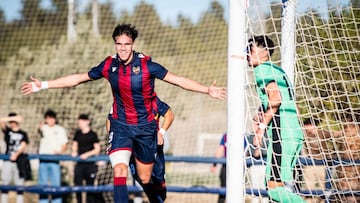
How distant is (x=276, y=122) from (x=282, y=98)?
0.28 m

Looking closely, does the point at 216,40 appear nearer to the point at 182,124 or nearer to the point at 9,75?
the point at 182,124

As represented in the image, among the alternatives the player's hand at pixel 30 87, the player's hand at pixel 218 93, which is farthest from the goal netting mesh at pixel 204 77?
the player's hand at pixel 30 87

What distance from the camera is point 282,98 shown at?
6.89m

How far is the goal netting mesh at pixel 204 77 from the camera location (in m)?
7.51

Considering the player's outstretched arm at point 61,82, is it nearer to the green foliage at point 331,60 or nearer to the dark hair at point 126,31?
the dark hair at point 126,31

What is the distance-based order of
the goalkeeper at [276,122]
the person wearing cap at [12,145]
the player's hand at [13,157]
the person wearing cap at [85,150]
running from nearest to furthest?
the goalkeeper at [276,122] → the player's hand at [13,157] → the person wearing cap at [85,150] → the person wearing cap at [12,145]

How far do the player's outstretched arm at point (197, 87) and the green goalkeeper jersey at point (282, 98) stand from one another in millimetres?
403

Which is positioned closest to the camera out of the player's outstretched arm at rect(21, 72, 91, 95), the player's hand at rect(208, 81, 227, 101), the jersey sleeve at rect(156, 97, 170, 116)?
the player's hand at rect(208, 81, 227, 101)

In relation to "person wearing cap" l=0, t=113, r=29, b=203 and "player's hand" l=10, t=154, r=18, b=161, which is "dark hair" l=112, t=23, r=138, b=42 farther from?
"person wearing cap" l=0, t=113, r=29, b=203

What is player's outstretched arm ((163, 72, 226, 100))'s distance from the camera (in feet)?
21.7

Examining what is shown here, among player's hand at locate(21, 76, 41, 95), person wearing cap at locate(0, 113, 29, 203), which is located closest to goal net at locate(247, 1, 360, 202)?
player's hand at locate(21, 76, 41, 95)

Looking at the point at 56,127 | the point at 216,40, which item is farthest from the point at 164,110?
the point at 216,40

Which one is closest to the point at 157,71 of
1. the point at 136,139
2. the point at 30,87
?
the point at 136,139

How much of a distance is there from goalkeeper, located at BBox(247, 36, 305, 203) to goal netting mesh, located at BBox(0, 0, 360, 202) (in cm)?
16
